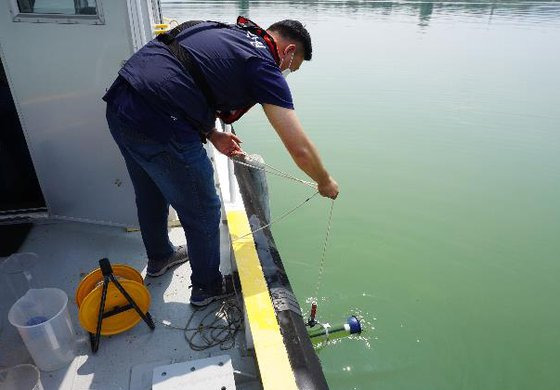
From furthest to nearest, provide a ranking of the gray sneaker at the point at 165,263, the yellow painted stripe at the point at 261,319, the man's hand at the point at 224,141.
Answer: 1. the gray sneaker at the point at 165,263
2. the man's hand at the point at 224,141
3. the yellow painted stripe at the point at 261,319

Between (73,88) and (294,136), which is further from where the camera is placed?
(73,88)

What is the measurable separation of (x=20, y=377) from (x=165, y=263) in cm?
102

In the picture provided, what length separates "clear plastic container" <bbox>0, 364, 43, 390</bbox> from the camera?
202 centimetres

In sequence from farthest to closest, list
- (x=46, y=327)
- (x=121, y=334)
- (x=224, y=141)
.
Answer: (x=224, y=141) → (x=121, y=334) → (x=46, y=327)

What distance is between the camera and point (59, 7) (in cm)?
251

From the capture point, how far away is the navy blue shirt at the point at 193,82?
1832mm

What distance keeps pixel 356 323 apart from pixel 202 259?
3.75ft

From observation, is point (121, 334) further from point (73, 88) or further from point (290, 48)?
point (290, 48)

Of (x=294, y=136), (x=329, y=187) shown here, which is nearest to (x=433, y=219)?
(x=329, y=187)

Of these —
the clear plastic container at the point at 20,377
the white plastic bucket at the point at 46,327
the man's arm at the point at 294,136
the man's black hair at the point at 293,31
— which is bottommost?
the clear plastic container at the point at 20,377

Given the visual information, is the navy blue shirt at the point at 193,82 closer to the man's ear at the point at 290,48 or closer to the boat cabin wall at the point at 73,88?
the man's ear at the point at 290,48

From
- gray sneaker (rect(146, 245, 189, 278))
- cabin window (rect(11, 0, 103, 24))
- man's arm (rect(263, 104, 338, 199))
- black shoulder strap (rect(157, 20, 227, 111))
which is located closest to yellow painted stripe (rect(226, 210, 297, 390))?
gray sneaker (rect(146, 245, 189, 278))

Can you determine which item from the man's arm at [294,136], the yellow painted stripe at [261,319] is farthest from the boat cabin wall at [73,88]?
the man's arm at [294,136]

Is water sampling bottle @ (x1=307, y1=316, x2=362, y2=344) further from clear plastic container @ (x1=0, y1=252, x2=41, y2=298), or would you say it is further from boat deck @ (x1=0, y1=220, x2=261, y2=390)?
clear plastic container @ (x1=0, y1=252, x2=41, y2=298)
